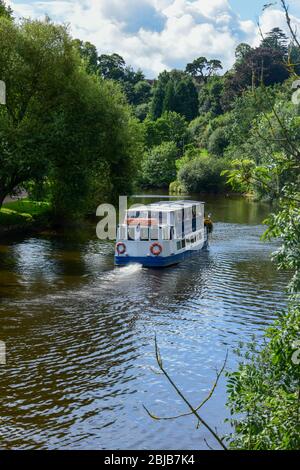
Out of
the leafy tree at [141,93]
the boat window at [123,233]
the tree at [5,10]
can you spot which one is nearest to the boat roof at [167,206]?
the boat window at [123,233]

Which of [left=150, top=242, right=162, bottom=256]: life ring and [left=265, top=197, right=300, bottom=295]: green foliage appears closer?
[left=265, top=197, right=300, bottom=295]: green foliage

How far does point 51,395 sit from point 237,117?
8543 centimetres

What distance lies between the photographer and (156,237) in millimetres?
32219

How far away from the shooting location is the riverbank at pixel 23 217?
4109 centimetres

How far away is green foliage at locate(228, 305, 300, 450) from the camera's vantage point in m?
8.34

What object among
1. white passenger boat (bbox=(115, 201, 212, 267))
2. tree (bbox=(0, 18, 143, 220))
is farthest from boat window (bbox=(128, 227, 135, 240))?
tree (bbox=(0, 18, 143, 220))

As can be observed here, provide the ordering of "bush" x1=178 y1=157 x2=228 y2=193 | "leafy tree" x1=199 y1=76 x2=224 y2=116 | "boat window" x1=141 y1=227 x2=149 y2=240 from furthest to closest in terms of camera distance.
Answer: "leafy tree" x1=199 y1=76 x2=224 y2=116, "bush" x1=178 y1=157 x2=228 y2=193, "boat window" x1=141 y1=227 x2=149 y2=240

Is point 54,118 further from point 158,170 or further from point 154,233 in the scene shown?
point 158,170

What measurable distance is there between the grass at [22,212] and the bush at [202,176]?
1557 inches

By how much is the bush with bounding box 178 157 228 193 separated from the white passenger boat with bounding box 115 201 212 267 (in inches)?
1923

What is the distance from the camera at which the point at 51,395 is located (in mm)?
15883

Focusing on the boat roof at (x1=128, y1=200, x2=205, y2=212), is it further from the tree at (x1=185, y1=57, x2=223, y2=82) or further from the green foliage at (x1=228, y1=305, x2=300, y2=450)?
the tree at (x1=185, y1=57, x2=223, y2=82)

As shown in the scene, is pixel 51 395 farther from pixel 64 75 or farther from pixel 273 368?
pixel 64 75

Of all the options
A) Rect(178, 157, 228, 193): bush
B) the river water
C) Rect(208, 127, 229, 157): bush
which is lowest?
the river water
